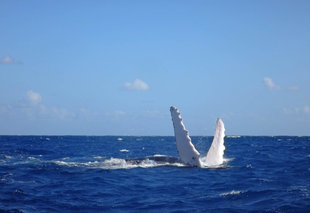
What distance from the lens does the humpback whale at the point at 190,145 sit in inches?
492

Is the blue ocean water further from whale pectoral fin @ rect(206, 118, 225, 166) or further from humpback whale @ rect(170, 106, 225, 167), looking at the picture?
whale pectoral fin @ rect(206, 118, 225, 166)

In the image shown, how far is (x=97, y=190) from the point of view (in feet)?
34.1

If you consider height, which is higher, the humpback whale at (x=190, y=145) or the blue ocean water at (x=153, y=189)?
the humpback whale at (x=190, y=145)

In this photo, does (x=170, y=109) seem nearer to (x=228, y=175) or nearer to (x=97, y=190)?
(x=228, y=175)

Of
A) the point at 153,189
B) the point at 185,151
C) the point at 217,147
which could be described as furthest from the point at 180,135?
the point at 217,147

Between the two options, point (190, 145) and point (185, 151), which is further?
point (185, 151)

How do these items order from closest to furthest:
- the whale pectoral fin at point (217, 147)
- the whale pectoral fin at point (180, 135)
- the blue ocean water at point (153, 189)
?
the blue ocean water at point (153, 189)
the whale pectoral fin at point (180, 135)
the whale pectoral fin at point (217, 147)

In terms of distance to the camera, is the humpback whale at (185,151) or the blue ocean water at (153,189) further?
the humpback whale at (185,151)

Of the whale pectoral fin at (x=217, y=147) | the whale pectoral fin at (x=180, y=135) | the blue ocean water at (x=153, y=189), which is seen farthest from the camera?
the whale pectoral fin at (x=217, y=147)

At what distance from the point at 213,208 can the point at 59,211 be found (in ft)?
11.6

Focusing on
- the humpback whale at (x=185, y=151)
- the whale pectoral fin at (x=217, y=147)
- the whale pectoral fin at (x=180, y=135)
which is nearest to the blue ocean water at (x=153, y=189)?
the humpback whale at (x=185, y=151)

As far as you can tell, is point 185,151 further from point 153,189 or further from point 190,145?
point 153,189

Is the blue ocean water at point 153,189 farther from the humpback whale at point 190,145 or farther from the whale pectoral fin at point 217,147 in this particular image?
the whale pectoral fin at point 217,147

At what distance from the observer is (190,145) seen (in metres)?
12.7
